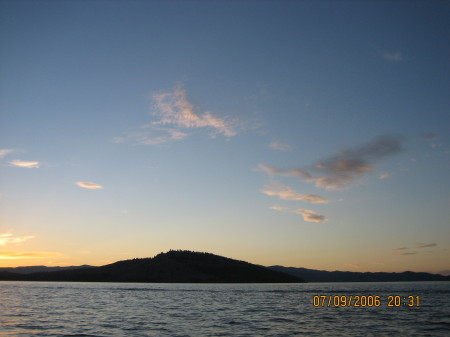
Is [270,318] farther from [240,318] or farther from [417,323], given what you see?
[417,323]

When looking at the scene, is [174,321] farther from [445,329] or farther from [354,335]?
[445,329]

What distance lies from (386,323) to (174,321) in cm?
3145

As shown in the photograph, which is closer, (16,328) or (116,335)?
(116,335)

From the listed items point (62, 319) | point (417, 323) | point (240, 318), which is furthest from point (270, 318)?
point (62, 319)

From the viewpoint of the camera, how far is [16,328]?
162 ft

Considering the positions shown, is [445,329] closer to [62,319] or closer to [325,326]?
[325,326]

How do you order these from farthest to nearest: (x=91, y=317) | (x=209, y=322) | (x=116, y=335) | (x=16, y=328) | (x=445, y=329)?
(x=91, y=317), (x=209, y=322), (x=445, y=329), (x=16, y=328), (x=116, y=335)

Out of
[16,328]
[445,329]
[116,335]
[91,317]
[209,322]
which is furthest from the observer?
[91,317]

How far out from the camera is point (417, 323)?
2350 inches

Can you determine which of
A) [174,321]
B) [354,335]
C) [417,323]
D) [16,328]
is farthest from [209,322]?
[417,323]

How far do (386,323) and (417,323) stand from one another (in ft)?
16.0

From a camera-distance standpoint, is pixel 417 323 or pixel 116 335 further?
pixel 417 323

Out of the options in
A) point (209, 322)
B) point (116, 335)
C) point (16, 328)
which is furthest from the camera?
point (209, 322)

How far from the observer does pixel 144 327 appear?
52.1m
